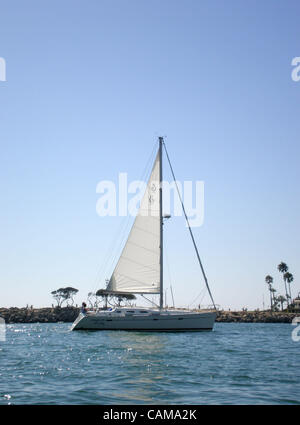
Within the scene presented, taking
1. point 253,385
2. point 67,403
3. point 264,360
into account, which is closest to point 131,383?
point 67,403

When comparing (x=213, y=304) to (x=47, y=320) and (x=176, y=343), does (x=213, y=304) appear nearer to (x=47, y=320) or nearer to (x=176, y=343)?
(x=176, y=343)

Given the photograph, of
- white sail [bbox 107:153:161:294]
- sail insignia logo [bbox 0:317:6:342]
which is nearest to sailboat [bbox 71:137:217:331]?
white sail [bbox 107:153:161:294]

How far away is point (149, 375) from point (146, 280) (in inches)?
960

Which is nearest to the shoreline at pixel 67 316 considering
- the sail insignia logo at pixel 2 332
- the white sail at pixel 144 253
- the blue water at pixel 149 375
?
the sail insignia logo at pixel 2 332

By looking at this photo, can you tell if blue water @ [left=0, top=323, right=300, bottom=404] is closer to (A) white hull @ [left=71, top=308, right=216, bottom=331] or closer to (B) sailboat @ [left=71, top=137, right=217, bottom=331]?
(A) white hull @ [left=71, top=308, right=216, bottom=331]

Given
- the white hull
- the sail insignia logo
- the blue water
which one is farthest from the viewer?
the sail insignia logo

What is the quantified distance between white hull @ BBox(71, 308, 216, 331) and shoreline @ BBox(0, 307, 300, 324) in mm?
61471

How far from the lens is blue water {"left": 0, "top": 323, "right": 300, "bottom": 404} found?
48.4 feet

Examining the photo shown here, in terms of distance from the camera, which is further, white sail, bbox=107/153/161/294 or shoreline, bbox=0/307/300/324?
shoreline, bbox=0/307/300/324

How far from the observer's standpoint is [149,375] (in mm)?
18969

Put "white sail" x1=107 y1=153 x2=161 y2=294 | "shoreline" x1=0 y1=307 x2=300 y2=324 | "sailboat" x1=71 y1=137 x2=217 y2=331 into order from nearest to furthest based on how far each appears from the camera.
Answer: "sailboat" x1=71 y1=137 x2=217 y2=331 → "white sail" x1=107 y1=153 x2=161 y2=294 → "shoreline" x1=0 y1=307 x2=300 y2=324

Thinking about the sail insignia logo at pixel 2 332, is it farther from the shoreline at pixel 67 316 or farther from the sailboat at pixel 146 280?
the sailboat at pixel 146 280

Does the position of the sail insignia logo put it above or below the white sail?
below

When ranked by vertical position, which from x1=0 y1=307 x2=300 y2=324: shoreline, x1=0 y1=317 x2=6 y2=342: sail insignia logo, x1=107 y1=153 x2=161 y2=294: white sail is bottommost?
x1=0 y1=307 x2=300 y2=324: shoreline
